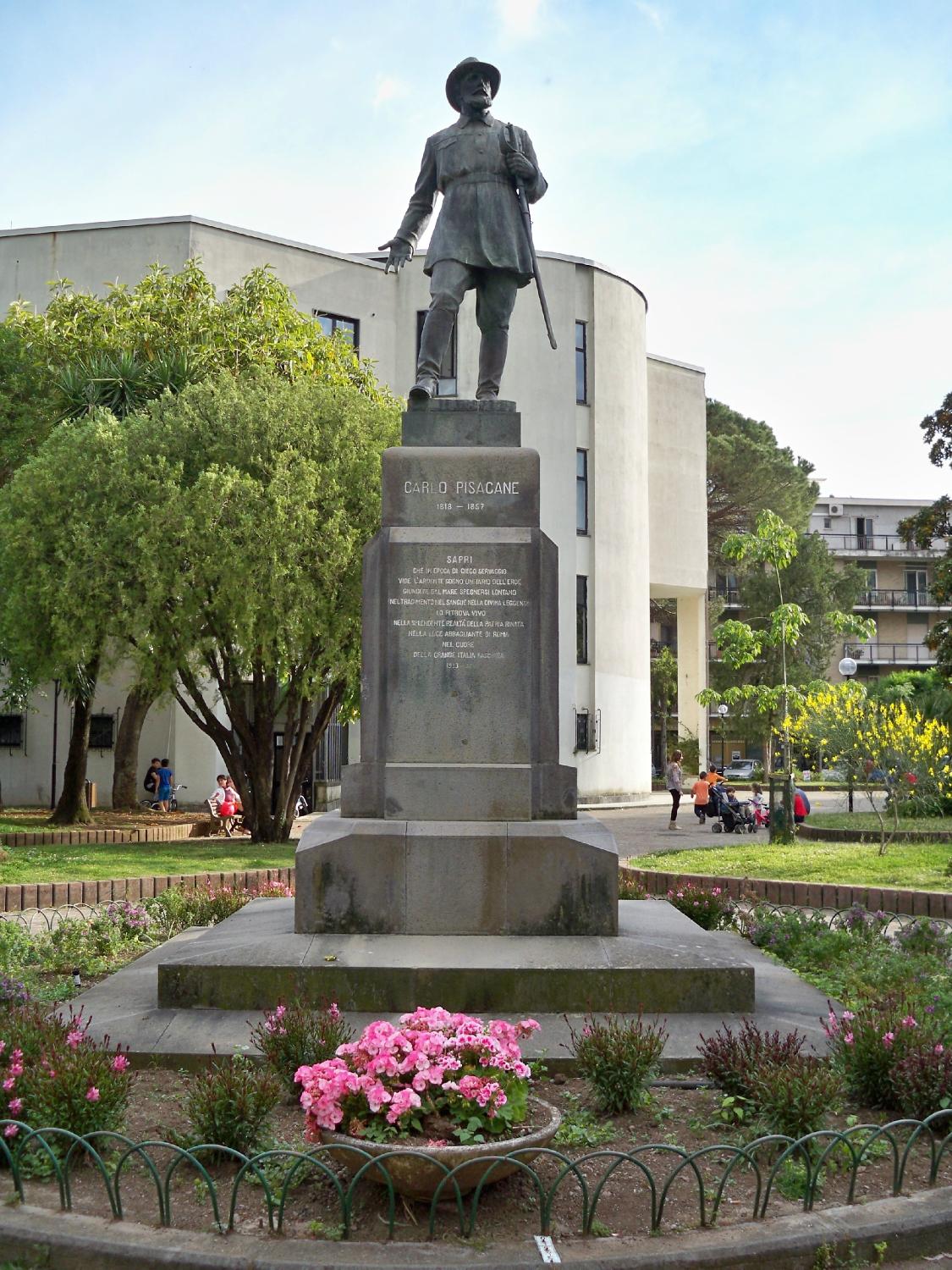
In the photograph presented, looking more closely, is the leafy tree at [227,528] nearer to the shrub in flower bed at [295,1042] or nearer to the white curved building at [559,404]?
the white curved building at [559,404]

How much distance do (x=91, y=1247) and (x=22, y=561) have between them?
57.7 feet

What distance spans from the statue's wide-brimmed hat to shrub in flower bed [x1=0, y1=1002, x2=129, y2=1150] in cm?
756

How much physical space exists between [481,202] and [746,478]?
46749mm

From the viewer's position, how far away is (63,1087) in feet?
16.5

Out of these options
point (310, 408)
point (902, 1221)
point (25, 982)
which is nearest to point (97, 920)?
point (25, 982)

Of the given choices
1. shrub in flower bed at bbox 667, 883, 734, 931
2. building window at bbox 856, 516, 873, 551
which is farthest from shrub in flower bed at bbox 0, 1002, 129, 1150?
building window at bbox 856, 516, 873, 551

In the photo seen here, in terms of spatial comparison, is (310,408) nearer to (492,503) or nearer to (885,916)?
(492,503)

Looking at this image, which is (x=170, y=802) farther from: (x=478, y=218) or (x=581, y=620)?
(x=478, y=218)

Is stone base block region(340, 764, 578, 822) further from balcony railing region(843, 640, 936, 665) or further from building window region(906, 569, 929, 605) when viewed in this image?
building window region(906, 569, 929, 605)

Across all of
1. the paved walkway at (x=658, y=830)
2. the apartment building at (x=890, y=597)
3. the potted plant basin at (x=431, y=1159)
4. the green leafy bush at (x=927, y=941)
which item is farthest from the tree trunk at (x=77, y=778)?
the apartment building at (x=890, y=597)

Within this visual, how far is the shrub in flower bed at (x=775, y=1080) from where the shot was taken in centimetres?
517

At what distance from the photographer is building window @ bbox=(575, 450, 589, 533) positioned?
3806cm

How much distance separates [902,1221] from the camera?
14.5ft

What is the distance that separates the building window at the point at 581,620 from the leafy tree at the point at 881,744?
1659 centimetres
